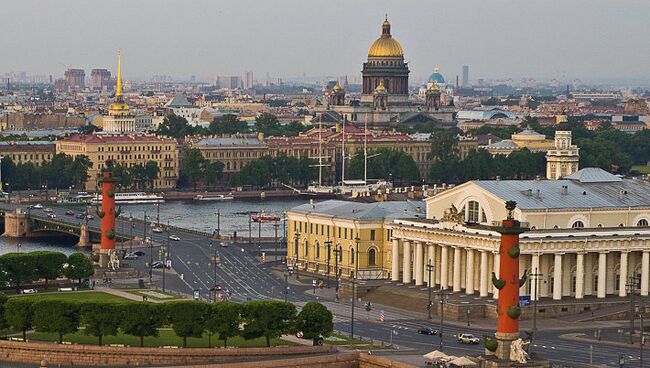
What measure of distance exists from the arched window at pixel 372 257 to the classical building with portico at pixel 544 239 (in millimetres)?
3273

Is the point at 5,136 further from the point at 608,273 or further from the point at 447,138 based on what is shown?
the point at 608,273

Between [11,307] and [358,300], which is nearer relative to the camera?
[11,307]

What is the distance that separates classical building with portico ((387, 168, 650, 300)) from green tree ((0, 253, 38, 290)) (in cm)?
1299

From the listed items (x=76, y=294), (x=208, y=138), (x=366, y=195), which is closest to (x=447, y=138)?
(x=208, y=138)

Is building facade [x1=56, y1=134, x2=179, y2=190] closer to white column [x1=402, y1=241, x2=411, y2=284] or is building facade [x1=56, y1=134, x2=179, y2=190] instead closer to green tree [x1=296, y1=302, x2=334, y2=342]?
white column [x1=402, y1=241, x2=411, y2=284]

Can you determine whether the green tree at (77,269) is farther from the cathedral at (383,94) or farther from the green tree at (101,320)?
the cathedral at (383,94)

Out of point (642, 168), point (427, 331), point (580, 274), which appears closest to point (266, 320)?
point (427, 331)

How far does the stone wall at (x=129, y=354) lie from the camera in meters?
51.7

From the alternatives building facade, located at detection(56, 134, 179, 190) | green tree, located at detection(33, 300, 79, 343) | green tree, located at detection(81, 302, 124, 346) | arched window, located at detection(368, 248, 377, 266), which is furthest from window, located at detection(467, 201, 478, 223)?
building facade, located at detection(56, 134, 179, 190)

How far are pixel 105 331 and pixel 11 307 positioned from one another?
3090 mm

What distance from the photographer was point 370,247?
71688 millimetres

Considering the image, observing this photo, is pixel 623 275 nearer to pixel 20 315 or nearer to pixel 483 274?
pixel 483 274

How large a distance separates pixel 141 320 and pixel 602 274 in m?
17.6

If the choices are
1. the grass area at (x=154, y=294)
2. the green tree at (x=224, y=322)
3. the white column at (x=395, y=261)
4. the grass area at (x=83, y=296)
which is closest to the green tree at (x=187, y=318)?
the green tree at (x=224, y=322)
